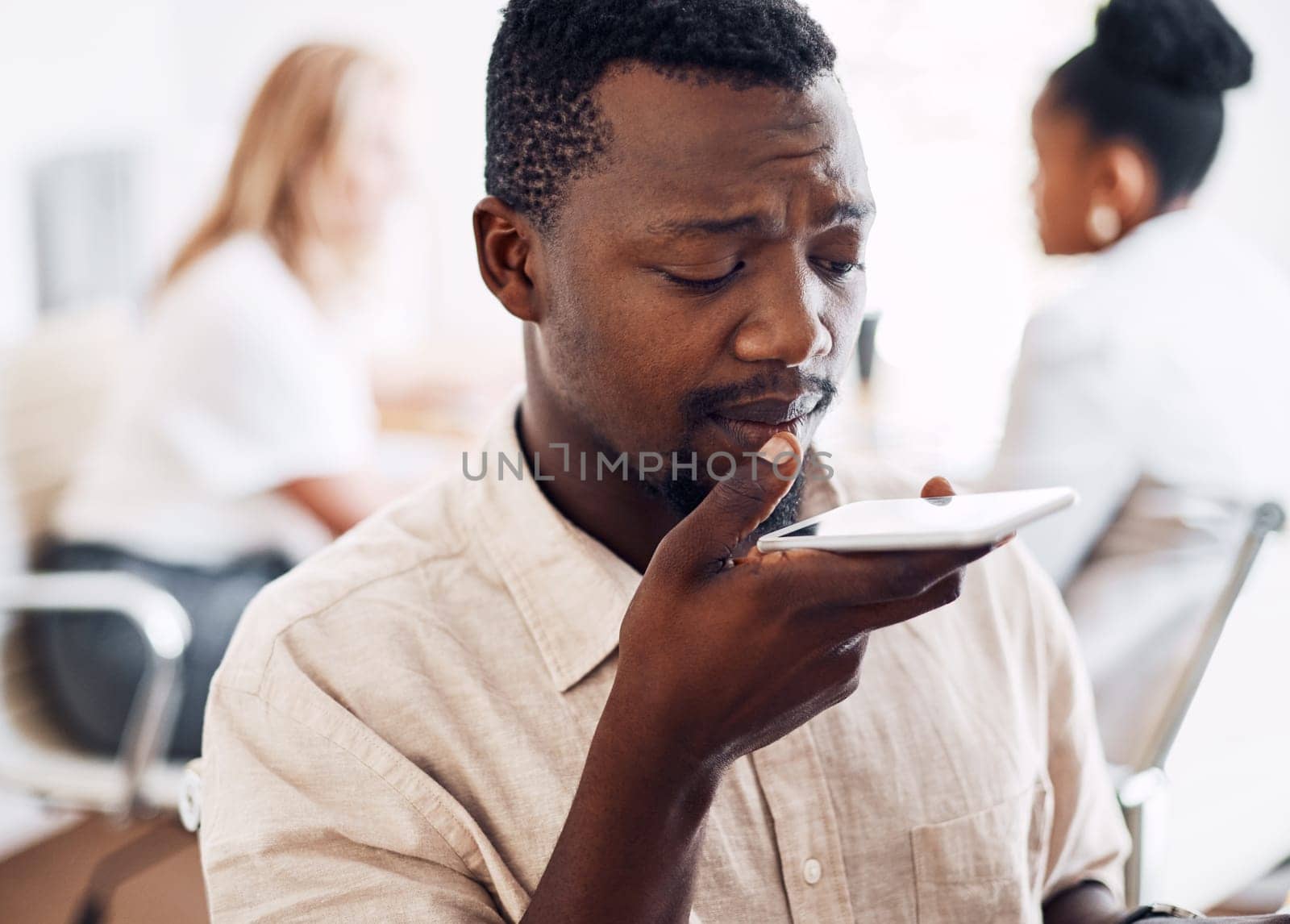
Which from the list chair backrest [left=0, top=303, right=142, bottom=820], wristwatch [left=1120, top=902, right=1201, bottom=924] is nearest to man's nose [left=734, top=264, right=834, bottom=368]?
wristwatch [left=1120, top=902, right=1201, bottom=924]

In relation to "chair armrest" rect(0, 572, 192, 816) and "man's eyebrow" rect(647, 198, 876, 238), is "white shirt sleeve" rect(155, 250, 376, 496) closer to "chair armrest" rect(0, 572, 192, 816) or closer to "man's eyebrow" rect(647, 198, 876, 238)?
"chair armrest" rect(0, 572, 192, 816)

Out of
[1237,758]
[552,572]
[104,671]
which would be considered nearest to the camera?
[552,572]

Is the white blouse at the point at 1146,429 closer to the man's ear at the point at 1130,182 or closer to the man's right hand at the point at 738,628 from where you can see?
the man's ear at the point at 1130,182

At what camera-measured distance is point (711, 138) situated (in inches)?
26.9

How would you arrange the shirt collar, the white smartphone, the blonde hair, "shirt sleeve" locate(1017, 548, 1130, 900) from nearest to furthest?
the white smartphone, the shirt collar, "shirt sleeve" locate(1017, 548, 1130, 900), the blonde hair

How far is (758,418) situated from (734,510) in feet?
0.51

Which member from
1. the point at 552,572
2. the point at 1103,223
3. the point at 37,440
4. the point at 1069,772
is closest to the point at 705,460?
the point at 552,572

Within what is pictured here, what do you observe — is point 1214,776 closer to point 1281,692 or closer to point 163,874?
point 1281,692

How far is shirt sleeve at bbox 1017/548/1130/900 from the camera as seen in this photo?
36.4 inches

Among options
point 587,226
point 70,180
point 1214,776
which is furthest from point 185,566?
point 70,180

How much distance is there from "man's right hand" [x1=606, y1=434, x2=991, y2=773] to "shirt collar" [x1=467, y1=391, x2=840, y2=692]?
155mm

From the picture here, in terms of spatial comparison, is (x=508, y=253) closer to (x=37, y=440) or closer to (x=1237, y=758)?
(x=1237, y=758)

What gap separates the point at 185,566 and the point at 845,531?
1398 millimetres

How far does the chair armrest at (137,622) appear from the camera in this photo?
147cm
